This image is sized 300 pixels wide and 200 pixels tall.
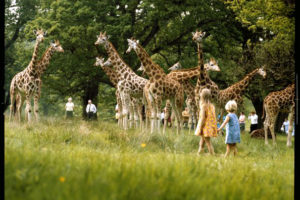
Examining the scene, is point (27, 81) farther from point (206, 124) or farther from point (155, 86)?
point (206, 124)

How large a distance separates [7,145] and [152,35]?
1678 cm

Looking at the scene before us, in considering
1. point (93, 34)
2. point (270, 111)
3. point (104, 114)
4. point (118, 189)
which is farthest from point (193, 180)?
point (104, 114)

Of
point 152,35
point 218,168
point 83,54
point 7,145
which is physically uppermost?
point 152,35

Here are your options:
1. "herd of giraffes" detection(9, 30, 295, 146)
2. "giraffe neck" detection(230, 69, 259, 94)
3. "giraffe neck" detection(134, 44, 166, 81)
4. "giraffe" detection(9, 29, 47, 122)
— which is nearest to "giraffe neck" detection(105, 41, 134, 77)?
"herd of giraffes" detection(9, 30, 295, 146)

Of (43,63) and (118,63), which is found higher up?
(118,63)

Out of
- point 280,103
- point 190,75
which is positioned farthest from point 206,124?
point 190,75

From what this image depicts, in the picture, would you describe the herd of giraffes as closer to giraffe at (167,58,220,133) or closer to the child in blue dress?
giraffe at (167,58,220,133)

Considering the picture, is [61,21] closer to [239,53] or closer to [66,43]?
[66,43]

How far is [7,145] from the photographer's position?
3.01 m

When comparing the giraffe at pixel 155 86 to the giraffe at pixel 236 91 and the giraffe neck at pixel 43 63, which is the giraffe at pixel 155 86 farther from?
the giraffe neck at pixel 43 63

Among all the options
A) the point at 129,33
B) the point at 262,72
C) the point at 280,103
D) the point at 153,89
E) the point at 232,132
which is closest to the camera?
the point at 232,132

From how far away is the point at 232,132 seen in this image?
7691mm

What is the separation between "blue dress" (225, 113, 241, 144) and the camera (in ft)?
25.1

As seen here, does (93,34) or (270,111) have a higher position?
(93,34)
